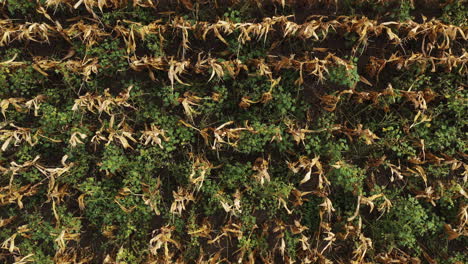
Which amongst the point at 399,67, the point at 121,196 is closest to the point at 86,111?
the point at 121,196

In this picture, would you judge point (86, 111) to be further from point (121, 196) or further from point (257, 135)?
point (257, 135)

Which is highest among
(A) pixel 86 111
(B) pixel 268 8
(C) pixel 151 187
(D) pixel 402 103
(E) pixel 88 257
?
(B) pixel 268 8

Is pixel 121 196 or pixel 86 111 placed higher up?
pixel 86 111

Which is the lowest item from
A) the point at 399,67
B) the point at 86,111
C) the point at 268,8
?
the point at 86,111

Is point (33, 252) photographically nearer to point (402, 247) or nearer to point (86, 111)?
point (86, 111)

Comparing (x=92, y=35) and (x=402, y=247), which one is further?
(x=402, y=247)

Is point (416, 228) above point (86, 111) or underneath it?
underneath

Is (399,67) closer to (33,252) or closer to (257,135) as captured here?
(257,135)

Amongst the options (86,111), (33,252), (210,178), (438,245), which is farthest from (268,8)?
(33,252)

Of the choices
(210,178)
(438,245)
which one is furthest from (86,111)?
(438,245)
